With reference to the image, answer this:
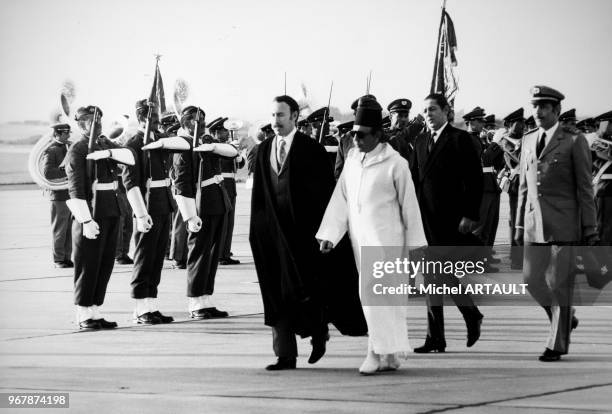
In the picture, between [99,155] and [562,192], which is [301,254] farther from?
[99,155]

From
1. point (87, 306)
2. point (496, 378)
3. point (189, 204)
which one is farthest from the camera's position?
point (189, 204)

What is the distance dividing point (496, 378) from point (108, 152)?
14.7 ft

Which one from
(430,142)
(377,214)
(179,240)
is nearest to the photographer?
(377,214)

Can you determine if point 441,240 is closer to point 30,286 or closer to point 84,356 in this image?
point 84,356

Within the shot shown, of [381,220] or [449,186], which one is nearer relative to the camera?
[381,220]

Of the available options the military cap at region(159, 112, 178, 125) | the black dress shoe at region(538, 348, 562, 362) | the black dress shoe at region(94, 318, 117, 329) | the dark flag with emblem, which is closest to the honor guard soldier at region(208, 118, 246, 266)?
the military cap at region(159, 112, 178, 125)

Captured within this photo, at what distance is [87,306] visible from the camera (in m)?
10.9

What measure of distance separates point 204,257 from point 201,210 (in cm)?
49

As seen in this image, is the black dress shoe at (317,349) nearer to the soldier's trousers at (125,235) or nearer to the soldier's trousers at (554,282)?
the soldier's trousers at (554,282)

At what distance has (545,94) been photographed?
926 cm

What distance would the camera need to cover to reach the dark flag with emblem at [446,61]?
1662cm

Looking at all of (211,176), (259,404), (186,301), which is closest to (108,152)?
(211,176)

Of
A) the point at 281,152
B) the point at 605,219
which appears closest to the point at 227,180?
the point at 605,219

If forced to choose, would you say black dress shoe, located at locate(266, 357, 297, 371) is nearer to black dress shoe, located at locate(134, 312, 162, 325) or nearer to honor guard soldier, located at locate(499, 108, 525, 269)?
black dress shoe, located at locate(134, 312, 162, 325)
